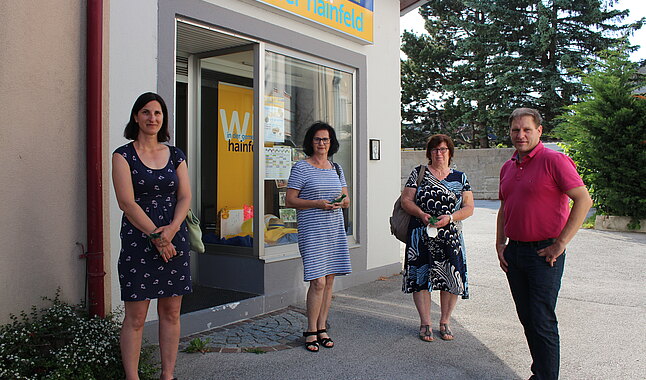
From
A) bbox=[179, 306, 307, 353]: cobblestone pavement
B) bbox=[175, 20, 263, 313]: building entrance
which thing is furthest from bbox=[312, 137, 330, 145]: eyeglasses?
bbox=[175, 20, 263, 313]: building entrance

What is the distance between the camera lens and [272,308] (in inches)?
219

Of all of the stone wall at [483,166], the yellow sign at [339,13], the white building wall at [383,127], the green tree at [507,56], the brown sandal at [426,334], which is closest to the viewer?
the brown sandal at [426,334]

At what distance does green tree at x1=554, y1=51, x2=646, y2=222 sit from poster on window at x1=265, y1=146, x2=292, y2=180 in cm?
819

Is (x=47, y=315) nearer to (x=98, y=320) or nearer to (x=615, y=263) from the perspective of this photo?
(x=98, y=320)

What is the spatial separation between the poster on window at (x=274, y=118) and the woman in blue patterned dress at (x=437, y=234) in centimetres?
188

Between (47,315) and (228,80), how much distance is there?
12.2 ft

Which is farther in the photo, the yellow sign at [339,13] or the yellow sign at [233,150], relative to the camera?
the yellow sign at [233,150]

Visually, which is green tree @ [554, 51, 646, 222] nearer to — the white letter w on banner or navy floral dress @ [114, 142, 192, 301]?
the white letter w on banner

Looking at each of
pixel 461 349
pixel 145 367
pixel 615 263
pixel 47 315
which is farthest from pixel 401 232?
pixel 615 263

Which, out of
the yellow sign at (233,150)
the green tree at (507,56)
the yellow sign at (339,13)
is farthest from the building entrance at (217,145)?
the green tree at (507,56)

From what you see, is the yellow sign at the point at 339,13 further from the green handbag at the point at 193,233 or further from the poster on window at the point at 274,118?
the green handbag at the point at 193,233

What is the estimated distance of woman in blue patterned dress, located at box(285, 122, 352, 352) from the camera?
441cm

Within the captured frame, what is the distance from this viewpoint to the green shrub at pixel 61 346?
10.3 ft

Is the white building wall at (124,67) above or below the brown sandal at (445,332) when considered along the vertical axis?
above
